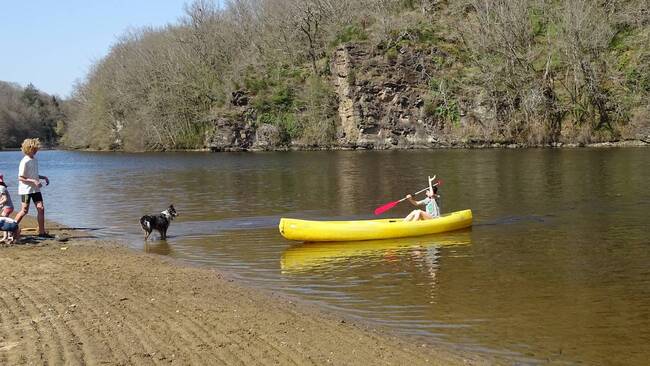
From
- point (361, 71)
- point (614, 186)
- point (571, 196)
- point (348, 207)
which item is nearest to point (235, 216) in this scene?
point (348, 207)

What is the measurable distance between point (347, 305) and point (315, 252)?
175 inches

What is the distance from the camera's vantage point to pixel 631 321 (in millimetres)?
7930

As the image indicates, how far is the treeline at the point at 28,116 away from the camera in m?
114

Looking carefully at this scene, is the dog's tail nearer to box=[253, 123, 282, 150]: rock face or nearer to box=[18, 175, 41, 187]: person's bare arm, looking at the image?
box=[18, 175, 41, 187]: person's bare arm

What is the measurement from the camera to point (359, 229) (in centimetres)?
1418

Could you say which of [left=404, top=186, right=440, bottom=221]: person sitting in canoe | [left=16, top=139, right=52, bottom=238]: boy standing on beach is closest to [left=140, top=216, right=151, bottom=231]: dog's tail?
[left=16, top=139, right=52, bottom=238]: boy standing on beach

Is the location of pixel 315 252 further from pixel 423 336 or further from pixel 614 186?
pixel 614 186

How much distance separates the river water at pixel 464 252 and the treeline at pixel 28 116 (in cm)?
9748

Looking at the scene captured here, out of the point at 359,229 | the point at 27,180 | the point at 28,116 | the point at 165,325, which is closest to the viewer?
the point at 165,325

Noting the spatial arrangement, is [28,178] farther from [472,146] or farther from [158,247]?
[472,146]

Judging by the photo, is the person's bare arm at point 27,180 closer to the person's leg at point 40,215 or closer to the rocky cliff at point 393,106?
the person's leg at point 40,215

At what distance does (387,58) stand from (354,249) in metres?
49.7

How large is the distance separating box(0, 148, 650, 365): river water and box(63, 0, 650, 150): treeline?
24.3m

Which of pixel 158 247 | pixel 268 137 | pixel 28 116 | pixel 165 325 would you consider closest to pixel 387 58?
pixel 268 137
